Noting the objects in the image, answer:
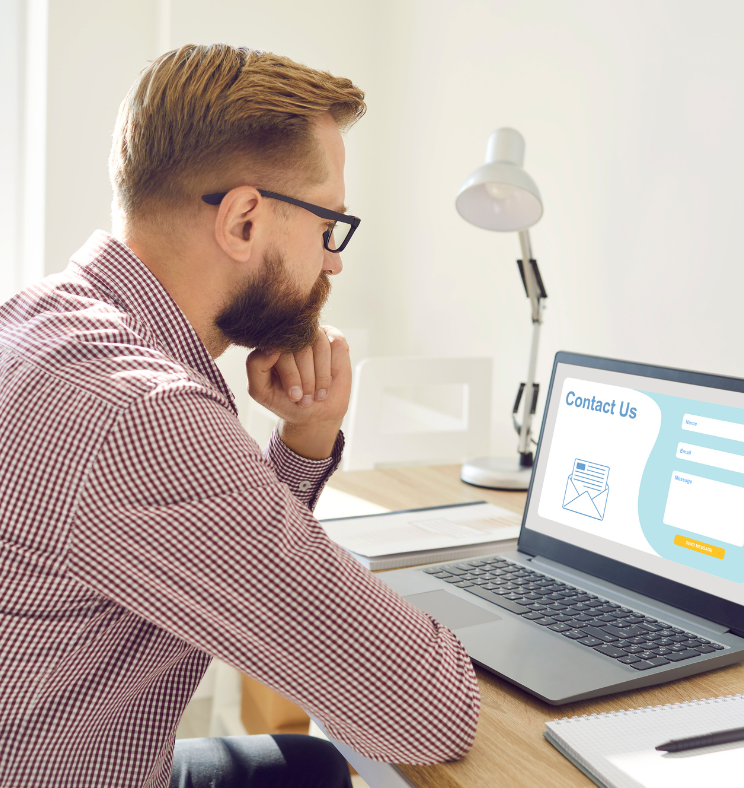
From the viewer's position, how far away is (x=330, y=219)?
87 cm

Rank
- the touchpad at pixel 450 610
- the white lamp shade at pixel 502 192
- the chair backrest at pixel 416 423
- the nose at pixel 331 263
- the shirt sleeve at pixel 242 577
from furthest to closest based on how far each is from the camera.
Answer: the chair backrest at pixel 416 423 < the white lamp shade at pixel 502 192 < the nose at pixel 331 263 < the touchpad at pixel 450 610 < the shirt sleeve at pixel 242 577

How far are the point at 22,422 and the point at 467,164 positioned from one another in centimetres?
181

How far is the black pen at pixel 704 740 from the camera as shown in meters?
0.58

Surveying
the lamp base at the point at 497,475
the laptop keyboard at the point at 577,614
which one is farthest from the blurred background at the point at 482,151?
the laptop keyboard at the point at 577,614

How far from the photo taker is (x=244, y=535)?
0.54 meters

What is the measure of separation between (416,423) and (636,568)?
1.22 m

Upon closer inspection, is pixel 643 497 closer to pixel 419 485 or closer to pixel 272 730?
pixel 419 485

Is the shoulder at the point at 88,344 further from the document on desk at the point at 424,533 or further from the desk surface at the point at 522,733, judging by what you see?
the document on desk at the point at 424,533

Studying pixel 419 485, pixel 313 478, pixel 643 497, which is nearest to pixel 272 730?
pixel 419 485

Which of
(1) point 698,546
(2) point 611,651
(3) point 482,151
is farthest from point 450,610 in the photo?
(3) point 482,151

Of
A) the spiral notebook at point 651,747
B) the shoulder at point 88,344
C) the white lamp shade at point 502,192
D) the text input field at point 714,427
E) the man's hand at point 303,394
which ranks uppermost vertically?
the white lamp shade at point 502,192

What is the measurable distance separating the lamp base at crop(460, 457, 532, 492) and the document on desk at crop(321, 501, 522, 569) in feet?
0.54

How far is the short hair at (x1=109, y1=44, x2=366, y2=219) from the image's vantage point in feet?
2.58

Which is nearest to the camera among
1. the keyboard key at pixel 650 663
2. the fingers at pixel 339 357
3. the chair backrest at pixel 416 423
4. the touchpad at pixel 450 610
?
the keyboard key at pixel 650 663
